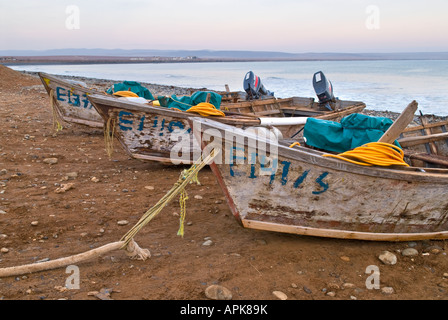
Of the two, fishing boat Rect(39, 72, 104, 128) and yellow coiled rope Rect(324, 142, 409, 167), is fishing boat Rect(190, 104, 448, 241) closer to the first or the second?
yellow coiled rope Rect(324, 142, 409, 167)

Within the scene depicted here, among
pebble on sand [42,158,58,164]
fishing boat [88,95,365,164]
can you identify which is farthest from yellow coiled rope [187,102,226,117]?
pebble on sand [42,158,58,164]

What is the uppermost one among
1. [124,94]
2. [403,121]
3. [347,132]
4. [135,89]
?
[135,89]

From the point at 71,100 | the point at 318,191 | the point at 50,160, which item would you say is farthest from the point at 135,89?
the point at 318,191

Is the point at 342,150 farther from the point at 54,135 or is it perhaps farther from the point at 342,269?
the point at 54,135

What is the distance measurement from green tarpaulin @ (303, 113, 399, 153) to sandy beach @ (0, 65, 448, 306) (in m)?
1.23

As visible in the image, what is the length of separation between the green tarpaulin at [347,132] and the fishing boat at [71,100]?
6.35 meters

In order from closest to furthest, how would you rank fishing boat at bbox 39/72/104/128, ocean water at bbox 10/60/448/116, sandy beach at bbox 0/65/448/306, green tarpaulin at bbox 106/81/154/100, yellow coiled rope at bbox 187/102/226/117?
sandy beach at bbox 0/65/448/306
yellow coiled rope at bbox 187/102/226/117
fishing boat at bbox 39/72/104/128
green tarpaulin at bbox 106/81/154/100
ocean water at bbox 10/60/448/116

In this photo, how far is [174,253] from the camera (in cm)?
416

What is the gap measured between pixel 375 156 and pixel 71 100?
8.25m

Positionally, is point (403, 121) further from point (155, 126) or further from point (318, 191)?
point (155, 126)

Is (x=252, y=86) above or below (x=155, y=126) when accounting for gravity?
above

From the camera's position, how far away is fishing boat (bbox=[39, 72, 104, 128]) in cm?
928
